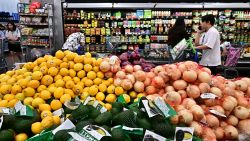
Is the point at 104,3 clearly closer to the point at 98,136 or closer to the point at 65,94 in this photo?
the point at 65,94

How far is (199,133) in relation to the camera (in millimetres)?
2045

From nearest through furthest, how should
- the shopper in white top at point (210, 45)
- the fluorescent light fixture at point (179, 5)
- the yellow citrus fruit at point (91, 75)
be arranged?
the yellow citrus fruit at point (91, 75)
the shopper in white top at point (210, 45)
the fluorescent light fixture at point (179, 5)

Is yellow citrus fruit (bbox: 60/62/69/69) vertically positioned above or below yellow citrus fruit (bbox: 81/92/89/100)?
above

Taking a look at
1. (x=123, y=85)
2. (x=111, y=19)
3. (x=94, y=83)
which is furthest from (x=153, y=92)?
(x=111, y=19)

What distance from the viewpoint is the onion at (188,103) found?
7.33 ft

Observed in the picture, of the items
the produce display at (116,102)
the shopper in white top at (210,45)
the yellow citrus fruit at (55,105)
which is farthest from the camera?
the shopper in white top at (210,45)

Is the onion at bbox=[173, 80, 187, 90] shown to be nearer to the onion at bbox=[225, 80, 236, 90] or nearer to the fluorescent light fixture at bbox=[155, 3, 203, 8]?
the onion at bbox=[225, 80, 236, 90]

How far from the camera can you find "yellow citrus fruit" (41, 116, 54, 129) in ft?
6.68

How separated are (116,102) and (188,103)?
1.87ft

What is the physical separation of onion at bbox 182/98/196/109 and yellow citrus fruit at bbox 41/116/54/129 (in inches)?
39.2

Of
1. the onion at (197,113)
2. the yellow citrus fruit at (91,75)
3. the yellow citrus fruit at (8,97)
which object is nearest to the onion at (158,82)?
the onion at (197,113)

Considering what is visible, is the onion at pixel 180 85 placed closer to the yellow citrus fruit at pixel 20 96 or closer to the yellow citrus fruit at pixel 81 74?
the yellow citrus fruit at pixel 81 74

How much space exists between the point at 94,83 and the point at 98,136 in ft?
4.01

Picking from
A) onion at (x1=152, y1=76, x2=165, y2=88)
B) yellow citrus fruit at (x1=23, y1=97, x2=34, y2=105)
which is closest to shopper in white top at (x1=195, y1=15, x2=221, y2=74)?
onion at (x1=152, y1=76, x2=165, y2=88)
